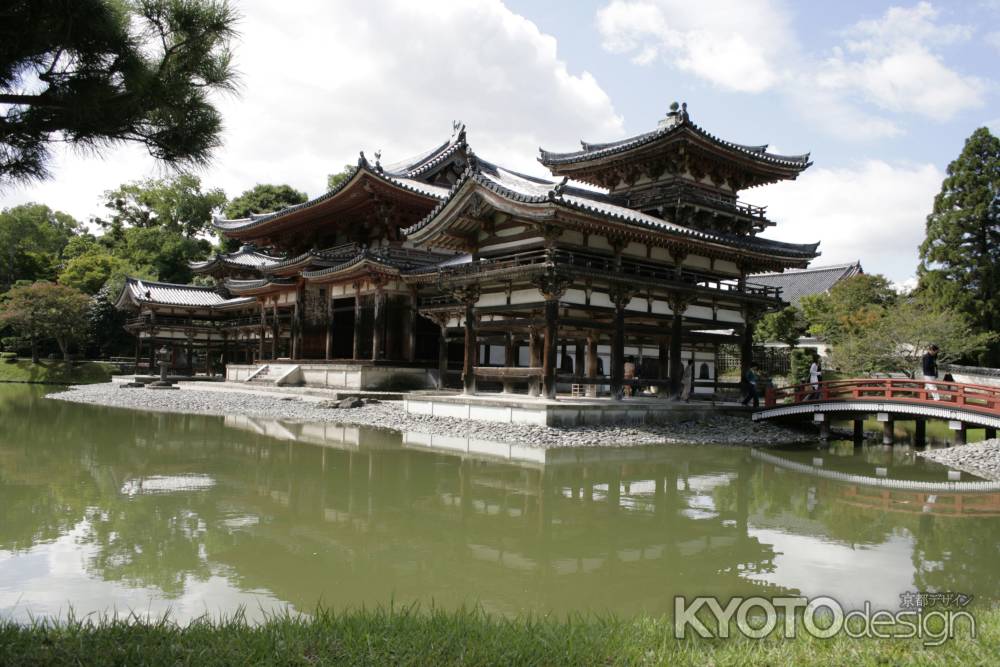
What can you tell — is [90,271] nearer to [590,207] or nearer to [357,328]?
[357,328]

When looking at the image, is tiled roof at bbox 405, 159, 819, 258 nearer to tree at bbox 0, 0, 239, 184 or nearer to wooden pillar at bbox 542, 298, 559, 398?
wooden pillar at bbox 542, 298, 559, 398

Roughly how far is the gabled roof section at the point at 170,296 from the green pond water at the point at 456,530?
2579cm

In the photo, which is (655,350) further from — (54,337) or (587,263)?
(54,337)

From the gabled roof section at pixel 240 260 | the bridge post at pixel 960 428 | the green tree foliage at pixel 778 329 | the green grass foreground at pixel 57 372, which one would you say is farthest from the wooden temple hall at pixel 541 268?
the green grass foreground at pixel 57 372

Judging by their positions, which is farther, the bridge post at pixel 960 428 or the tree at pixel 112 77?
the bridge post at pixel 960 428

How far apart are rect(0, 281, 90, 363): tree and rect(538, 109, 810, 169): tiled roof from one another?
35.0m

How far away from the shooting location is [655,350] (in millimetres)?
26000

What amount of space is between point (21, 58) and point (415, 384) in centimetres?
2160

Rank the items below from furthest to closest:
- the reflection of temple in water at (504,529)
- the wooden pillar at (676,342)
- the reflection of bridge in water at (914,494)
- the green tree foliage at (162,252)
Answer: the green tree foliage at (162,252), the wooden pillar at (676,342), the reflection of bridge in water at (914,494), the reflection of temple in water at (504,529)

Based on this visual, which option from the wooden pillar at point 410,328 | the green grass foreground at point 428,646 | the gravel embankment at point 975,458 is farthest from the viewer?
the wooden pillar at point 410,328

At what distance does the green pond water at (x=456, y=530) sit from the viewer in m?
5.95

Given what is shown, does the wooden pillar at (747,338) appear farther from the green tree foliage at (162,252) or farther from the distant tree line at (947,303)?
the green tree foliage at (162,252)

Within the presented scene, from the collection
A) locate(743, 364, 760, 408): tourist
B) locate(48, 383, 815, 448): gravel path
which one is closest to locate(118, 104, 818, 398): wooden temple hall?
locate(743, 364, 760, 408): tourist

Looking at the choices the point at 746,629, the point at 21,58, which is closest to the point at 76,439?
the point at 21,58
